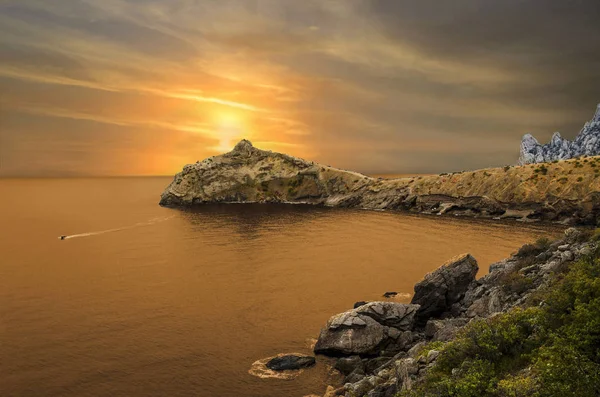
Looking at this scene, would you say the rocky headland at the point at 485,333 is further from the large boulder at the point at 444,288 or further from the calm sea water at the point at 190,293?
the calm sea water at the point at 190,293

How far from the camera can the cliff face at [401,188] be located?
385 feet

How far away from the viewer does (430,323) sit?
36.4 metres

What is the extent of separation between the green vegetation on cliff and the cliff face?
108 meters

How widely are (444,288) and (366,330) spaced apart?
454 inches

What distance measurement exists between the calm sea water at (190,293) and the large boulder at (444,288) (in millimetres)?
8544

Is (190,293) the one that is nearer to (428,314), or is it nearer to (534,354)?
(428,314)

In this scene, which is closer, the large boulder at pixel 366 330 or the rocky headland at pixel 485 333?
the rocky headland at pixel 485 333

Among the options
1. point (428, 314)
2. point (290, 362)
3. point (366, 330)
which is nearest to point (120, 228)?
point (290, 362)

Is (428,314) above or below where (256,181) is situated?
below

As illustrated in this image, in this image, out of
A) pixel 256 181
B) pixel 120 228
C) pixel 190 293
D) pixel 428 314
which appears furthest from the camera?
pixel 256 181

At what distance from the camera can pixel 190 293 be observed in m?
52.7

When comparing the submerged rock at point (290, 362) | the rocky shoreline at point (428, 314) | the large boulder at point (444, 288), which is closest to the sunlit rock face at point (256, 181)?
the large boulder at point (444, 288)

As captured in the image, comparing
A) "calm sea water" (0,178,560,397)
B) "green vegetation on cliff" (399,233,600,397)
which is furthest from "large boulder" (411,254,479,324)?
"green vegetation on cliff" (399,233,600,397)

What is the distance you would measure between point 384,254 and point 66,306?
53.7 metres
